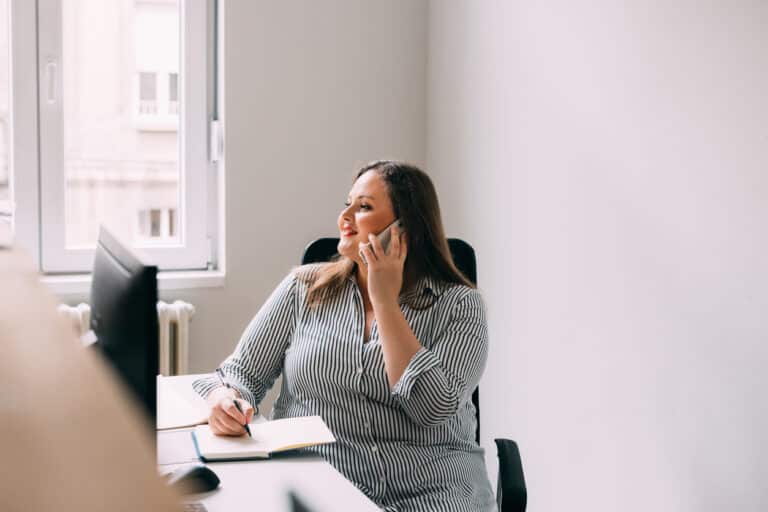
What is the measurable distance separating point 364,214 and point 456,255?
0.26 m

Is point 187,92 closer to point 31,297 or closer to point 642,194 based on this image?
point 642,194

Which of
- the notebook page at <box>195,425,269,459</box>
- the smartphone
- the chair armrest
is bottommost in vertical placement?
the chair armrest

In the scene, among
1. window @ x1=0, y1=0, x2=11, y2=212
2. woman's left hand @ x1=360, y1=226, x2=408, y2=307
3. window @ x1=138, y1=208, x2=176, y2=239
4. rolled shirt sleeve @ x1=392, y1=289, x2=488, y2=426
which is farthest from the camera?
window @ x1=138, y1=208, x2=176, y2=239

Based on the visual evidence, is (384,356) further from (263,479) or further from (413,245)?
(263,479)

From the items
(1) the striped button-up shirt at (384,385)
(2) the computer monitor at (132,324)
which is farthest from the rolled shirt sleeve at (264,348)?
(2) the computer monitor at (132,324)

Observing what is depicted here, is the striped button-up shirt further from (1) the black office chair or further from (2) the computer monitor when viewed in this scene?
(2) the computer monitor

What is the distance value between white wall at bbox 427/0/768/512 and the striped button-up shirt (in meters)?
0.47

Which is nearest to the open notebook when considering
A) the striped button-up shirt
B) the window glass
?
the striped button-up shirt

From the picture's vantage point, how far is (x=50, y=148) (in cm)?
283

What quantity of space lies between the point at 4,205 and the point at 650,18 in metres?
2.01

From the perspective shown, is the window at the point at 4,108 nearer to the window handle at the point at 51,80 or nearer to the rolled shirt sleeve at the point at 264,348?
the window handle at the point at 51,80

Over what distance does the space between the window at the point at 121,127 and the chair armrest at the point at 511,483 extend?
1.62 metres

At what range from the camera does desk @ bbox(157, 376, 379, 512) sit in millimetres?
1357

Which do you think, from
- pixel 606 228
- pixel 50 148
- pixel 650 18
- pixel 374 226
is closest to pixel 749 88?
pixel 650 18
